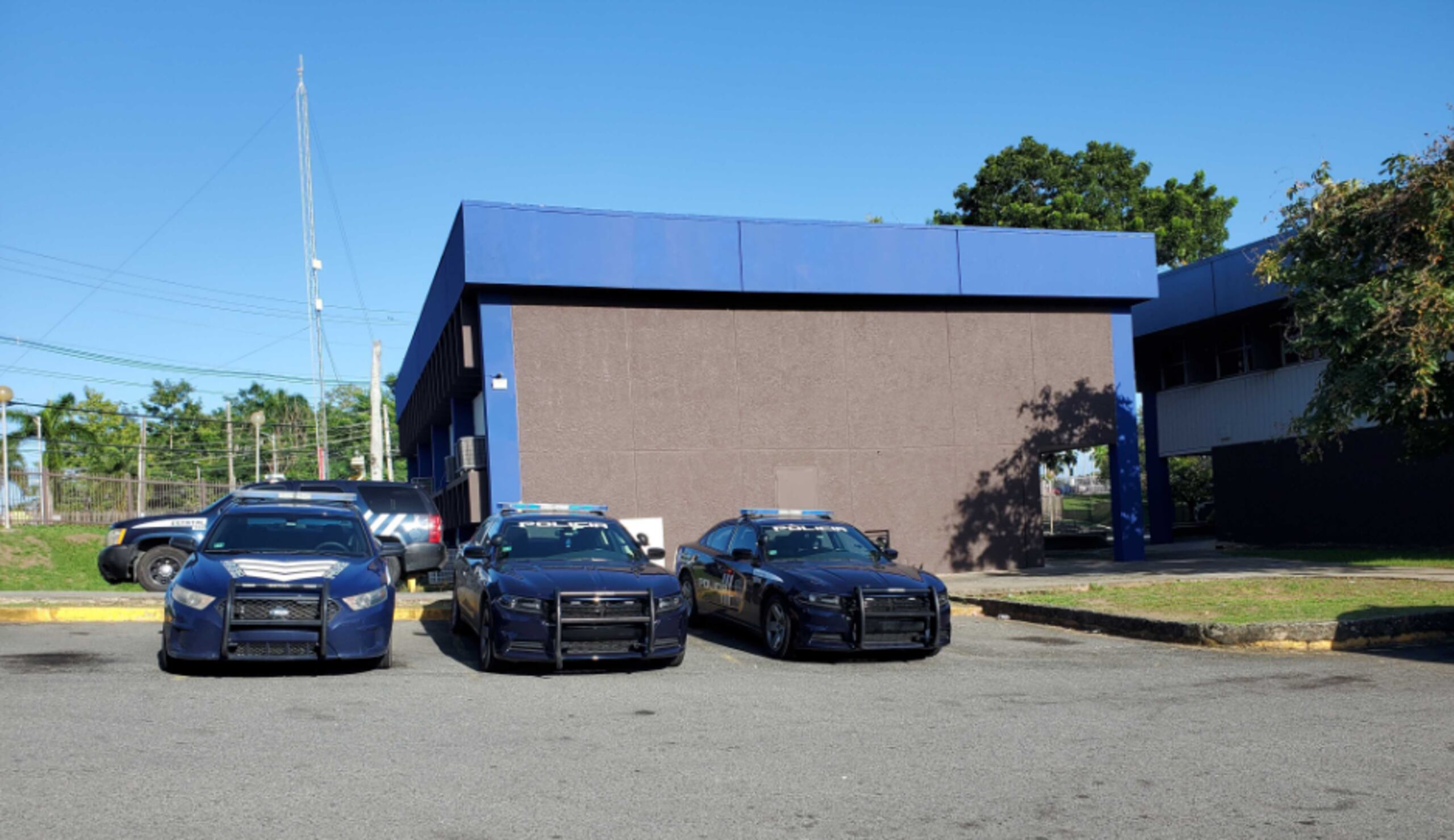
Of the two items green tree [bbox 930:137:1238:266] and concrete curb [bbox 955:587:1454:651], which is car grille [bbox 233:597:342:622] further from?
green tree [bbox 930:137:1238:266]

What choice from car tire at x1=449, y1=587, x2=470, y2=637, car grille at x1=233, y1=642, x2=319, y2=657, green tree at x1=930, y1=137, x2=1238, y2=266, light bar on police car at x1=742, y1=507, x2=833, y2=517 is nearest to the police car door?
light bar on police car at x1=742, y1=507, x2=833, y2=517

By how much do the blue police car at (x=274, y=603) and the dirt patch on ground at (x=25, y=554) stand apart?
23128 mm

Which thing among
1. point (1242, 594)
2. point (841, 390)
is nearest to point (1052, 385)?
point (841, 390)

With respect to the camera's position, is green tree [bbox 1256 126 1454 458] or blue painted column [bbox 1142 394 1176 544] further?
blue painted column [bbox 1142 394 1176 544]

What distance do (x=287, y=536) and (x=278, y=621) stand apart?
5.63ft

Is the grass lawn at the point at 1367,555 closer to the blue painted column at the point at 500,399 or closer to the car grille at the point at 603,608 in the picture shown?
the blue painted column at the point at 500,399

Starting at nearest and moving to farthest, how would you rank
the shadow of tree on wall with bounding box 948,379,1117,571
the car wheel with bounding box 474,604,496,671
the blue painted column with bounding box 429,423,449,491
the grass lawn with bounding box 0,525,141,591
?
1. the car wheel with bounding box 474,604,496,671
2. the shadow of tree on wall with bounding box 948,379,1117,571
3. the grass lawn with bounding box 0,525,141,591
4. the blue painted column with bounding box 429,423,449,491

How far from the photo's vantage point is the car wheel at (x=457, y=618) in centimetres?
1354

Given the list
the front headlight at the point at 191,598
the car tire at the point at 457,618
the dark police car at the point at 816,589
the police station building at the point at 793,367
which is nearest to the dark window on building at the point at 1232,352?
the police station building at the point at 793,367

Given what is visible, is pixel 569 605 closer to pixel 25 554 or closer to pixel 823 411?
pixel 823 411

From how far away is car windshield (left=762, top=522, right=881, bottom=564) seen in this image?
44.0 feet

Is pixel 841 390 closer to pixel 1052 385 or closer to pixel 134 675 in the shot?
pixel 1052 385

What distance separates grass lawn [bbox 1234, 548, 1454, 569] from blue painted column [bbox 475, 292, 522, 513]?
50.8 feet

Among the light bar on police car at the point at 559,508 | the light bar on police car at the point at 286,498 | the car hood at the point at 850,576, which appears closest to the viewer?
the car hood at the point at 850,576
